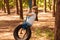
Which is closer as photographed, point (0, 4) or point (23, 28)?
point (23, 28)

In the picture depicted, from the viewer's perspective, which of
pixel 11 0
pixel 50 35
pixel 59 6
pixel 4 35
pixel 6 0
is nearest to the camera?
pixel 59 6

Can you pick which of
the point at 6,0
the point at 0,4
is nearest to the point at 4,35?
the point at 6,0

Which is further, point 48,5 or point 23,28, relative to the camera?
point 48,5

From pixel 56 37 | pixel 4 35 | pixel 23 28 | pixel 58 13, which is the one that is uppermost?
pixel 58 13

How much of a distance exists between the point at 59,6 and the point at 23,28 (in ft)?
4.03

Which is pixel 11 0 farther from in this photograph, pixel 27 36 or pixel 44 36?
pixel 27 36

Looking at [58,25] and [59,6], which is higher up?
[59,6]

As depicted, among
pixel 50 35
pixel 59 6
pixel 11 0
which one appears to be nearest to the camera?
pixel 59 6

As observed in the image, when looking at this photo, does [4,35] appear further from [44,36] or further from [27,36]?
[27,36]

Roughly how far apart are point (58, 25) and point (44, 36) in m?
6.48

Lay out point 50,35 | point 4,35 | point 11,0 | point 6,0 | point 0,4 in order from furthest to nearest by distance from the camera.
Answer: point 11,0
point 0,4
point 6,0
point 4,35
point 50,35

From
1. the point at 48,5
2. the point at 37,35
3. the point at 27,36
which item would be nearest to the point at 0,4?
the point at 48,5

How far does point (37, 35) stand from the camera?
11.2 meters

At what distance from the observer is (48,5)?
93.1ft
